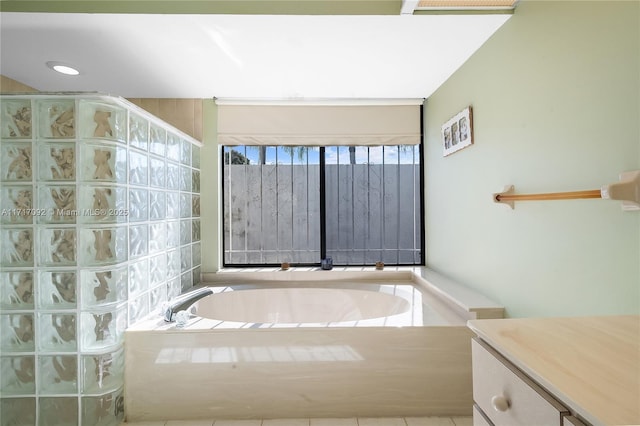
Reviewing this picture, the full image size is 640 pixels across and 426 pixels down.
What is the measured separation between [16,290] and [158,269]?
2.14ft

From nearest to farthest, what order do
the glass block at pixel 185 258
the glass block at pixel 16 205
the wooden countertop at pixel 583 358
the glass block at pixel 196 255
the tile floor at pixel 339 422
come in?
the wooden countertop at pixel 583 358
the glass block at pixel 16 205
the tile floor at pixel 339 422
the glass block at pixel 185 258
the glass block at pixel 196 255

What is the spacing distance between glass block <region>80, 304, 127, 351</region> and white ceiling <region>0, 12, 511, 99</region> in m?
1.44

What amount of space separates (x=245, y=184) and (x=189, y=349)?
1.67m

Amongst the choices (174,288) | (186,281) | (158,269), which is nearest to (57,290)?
(158,269)

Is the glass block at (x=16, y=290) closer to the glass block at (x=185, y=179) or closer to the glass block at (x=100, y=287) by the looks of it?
the glass block at (x=100, y=287)

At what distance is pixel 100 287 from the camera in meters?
1.62

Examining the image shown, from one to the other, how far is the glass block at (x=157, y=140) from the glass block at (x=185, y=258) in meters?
0.74

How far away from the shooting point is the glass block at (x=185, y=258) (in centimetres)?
241

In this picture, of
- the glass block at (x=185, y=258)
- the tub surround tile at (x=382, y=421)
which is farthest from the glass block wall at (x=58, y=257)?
the tub surround tile at (x=382, y=421)

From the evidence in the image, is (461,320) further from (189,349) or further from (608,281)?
(189,349)

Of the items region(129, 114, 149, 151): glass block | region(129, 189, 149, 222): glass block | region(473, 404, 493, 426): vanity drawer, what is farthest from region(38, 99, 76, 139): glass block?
region(473, 404, 493, 426): vanity drawer

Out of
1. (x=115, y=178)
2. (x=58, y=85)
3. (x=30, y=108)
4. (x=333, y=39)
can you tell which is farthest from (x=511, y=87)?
(x=58, y=85)

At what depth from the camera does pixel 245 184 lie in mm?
3064

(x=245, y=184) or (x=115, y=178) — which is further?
(x=245, y=184)
